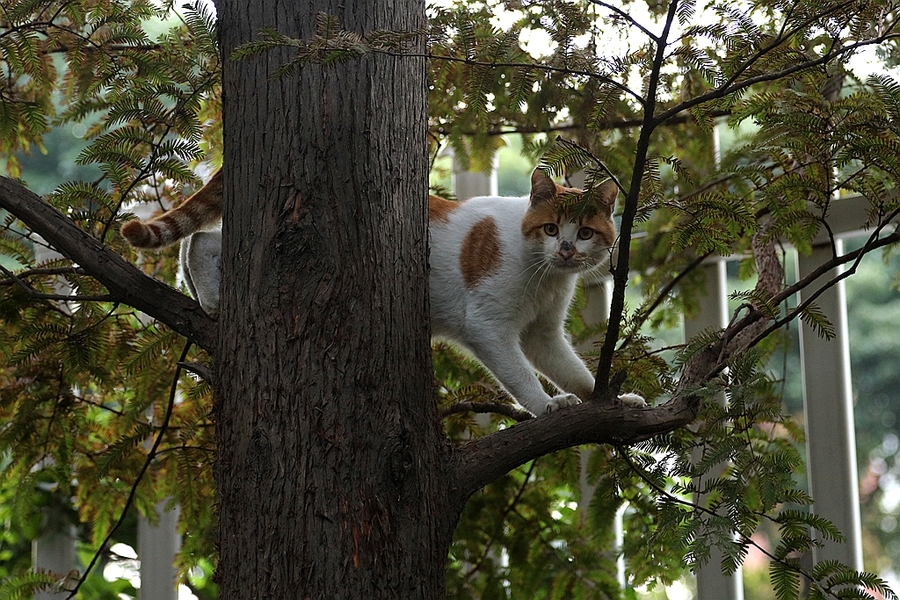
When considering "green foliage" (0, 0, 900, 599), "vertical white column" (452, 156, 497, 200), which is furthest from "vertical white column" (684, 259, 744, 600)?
"vertical white column" (452, 156, 497, 200)

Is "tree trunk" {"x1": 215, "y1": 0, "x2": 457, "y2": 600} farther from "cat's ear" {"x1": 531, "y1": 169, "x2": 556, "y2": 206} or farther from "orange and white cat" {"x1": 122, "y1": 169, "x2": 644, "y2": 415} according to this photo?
"cat's ear" {"x1": 531, "y1": 169, "x2": 556, "y2": 206}

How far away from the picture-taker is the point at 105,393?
7.22ft

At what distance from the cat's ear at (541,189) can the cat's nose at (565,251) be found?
4.2 inches

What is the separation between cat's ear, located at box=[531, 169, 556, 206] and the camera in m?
1.88

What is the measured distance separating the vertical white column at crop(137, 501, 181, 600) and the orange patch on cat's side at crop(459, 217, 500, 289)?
55.4 inches

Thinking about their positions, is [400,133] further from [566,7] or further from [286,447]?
[286,447]

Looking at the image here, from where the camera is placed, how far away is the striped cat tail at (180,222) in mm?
1690

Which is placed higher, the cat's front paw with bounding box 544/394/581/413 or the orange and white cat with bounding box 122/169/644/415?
the orange and white cat with bounding box 122/169/644/415

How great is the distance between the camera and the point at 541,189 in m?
1.91

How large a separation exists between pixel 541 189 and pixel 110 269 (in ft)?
3.05

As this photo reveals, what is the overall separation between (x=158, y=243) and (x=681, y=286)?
58.8 inches

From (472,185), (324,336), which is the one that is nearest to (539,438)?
(324,336)

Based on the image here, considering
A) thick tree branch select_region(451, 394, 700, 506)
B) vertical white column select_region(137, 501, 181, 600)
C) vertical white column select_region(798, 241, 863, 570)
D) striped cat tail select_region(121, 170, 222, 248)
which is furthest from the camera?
vertical white column select_region(137, 501, 181, 600)

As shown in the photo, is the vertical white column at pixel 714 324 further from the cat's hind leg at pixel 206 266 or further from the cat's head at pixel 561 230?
the cat's hind leg at pixel 206 266
